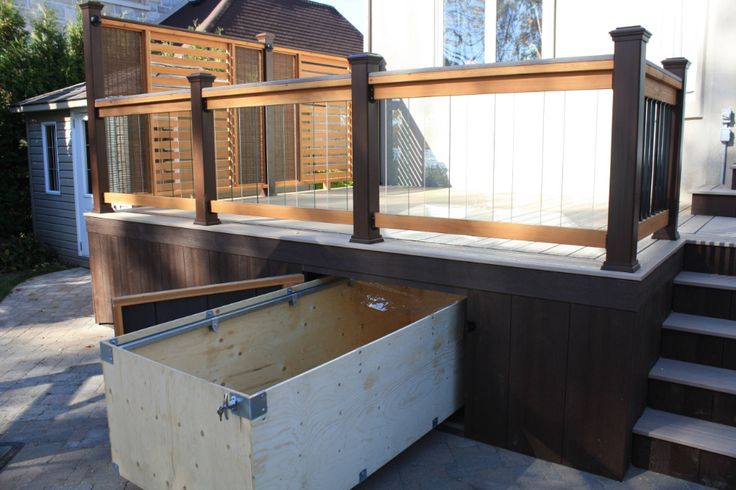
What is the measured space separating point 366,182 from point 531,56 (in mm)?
3148

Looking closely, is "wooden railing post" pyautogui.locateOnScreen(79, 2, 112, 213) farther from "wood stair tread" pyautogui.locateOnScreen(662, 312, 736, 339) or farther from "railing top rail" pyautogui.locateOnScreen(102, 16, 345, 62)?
"wood stair tread" pyautogui.locateOnScreen(662, 312, 736, 339)

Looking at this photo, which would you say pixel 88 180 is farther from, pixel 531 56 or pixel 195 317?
pixel 195 317

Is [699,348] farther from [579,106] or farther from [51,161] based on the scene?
[51,161]

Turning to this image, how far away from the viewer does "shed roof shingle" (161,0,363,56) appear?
14.0 m

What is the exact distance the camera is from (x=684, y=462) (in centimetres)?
291

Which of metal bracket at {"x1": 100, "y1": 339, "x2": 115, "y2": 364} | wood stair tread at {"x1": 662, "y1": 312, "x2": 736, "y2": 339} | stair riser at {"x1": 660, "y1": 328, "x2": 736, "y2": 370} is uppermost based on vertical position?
metal bracket at {"x1": 100, "y1": 339, "x2": 115, "y2": 364}

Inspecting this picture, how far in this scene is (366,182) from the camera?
3652 millimetres

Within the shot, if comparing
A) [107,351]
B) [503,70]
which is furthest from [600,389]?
[107,351]

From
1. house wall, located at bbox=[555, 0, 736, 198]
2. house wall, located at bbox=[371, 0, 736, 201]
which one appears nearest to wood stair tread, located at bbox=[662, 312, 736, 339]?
house wall, located at bbox=[371, 0, 736, 201]

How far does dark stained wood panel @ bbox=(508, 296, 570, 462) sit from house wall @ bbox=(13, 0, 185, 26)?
1211 cm

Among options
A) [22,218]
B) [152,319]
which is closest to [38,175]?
[22,218]

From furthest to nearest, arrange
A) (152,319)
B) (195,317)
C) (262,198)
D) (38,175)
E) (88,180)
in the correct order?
(38,175)
(88,180)
(262,198)
(152,319)
(195,317)

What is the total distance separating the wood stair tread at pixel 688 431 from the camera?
2.85m

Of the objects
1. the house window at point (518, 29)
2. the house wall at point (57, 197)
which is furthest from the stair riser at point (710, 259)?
the house wall at point (57, 197)
